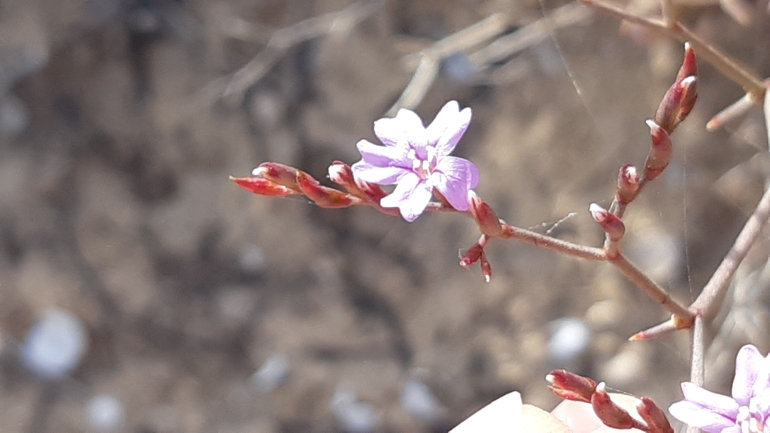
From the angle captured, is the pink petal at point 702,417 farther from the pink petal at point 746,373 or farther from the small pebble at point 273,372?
the small pebble at point 273,372

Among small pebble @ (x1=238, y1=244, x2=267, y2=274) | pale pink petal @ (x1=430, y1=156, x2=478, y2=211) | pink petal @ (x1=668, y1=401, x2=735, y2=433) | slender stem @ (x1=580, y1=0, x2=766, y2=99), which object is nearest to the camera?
pink petal @ (x1=668, y1=401, x2=735, y2=433)

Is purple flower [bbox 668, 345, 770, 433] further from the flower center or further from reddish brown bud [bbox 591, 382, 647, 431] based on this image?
the flower center

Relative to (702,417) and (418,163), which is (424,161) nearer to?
(418,163)

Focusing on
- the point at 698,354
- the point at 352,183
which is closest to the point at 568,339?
the point at 698,354

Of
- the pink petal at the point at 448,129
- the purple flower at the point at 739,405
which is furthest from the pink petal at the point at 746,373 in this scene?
the pink petal at the point at 448,129

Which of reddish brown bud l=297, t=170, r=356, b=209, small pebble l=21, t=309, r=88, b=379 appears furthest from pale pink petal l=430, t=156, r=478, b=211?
small pebble l=21, t=309, r=88, b=379
